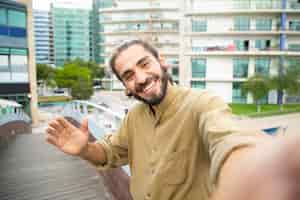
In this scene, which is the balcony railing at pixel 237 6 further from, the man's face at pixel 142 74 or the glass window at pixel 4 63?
the man's face at pixel 142 74

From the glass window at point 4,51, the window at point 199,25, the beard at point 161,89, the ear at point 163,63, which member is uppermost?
the window at point 199,25

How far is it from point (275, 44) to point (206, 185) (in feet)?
51.5

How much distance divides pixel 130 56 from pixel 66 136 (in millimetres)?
331

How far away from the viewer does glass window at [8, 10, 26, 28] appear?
8891 millimetres

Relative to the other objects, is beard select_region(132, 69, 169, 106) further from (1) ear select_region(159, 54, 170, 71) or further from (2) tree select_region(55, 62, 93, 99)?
(2) tree select_region(55, 62, 93, 99)

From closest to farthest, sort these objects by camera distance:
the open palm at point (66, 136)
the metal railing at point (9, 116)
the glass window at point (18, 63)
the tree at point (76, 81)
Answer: the open palm at point (66, 136) < the metal railing at point (9, 116) < the glass window at point (18, 63) < the tree at point (76, 81)

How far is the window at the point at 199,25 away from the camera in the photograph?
13.8m

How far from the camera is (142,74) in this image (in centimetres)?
65

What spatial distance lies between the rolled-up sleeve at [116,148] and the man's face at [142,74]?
0.57 feet

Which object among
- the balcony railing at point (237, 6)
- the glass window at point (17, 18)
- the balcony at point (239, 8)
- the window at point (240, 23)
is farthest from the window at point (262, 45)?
the glass window at point (17, 18)

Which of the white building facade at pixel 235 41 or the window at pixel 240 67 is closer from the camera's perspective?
the white building facade at pixel 235 41

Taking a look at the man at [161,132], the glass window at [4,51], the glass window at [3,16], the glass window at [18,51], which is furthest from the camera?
the glass window at [18,51]

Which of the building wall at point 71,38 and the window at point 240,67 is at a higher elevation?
the building wall at point 71,38

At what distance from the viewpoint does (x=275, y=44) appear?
14.3 metres
